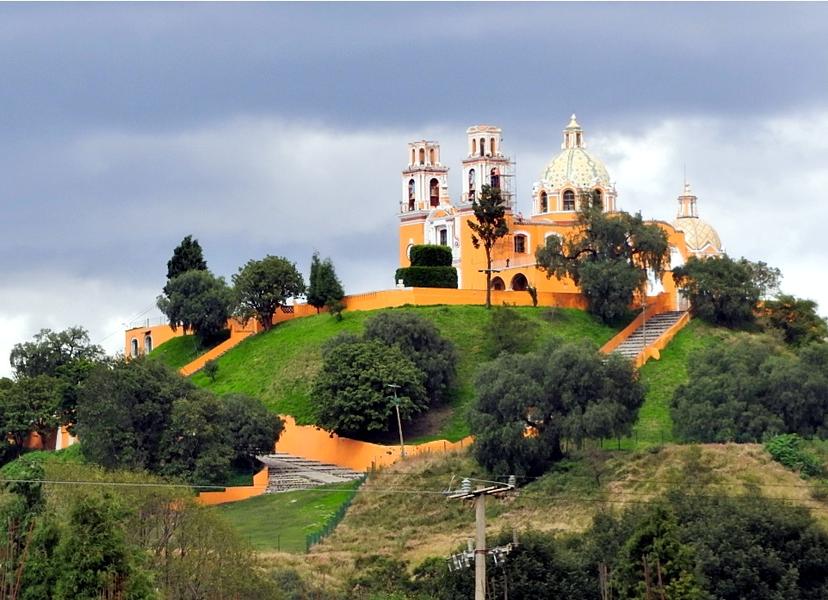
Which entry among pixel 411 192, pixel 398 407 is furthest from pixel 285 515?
pixel 411 192

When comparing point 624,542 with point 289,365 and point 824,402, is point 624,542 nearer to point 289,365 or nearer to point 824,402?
point 824,402

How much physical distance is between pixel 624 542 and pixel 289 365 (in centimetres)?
3253

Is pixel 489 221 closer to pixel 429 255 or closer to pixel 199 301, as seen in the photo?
pixel 429 255

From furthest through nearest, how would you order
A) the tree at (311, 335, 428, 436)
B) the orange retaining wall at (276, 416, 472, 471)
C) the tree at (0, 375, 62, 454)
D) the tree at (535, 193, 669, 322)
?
the tree at (535, 193, 669, 322) < the tree at (0, 375, 62, 454) < the tree at (311, 335, 428, 436) < the orange retaining wall at (276, 416, 472, 471)

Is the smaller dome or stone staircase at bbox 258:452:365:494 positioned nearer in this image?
stone staircase at bbox 258:452:365:494

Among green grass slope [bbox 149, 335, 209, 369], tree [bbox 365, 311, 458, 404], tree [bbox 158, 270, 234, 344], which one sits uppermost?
tree [bbox 158, 270, 234, 344]

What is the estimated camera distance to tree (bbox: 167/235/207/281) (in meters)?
110

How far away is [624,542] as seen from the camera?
6706 centimetres

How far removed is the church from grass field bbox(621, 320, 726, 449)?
4058 millimetres

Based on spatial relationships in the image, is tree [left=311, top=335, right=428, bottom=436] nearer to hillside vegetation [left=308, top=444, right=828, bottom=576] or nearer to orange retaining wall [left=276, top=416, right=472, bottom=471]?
orange retaining wall [left=276, top=416, right=472, bottom=471]

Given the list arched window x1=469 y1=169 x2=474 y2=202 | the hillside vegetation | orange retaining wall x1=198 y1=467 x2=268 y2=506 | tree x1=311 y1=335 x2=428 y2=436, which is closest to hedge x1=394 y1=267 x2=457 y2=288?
arched window x1=469 y1=169 x2=474 y2=202

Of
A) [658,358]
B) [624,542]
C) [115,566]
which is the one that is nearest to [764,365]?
[658,358]

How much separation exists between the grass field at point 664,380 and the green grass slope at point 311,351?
124 inches

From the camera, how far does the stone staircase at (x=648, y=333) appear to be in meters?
96.4
